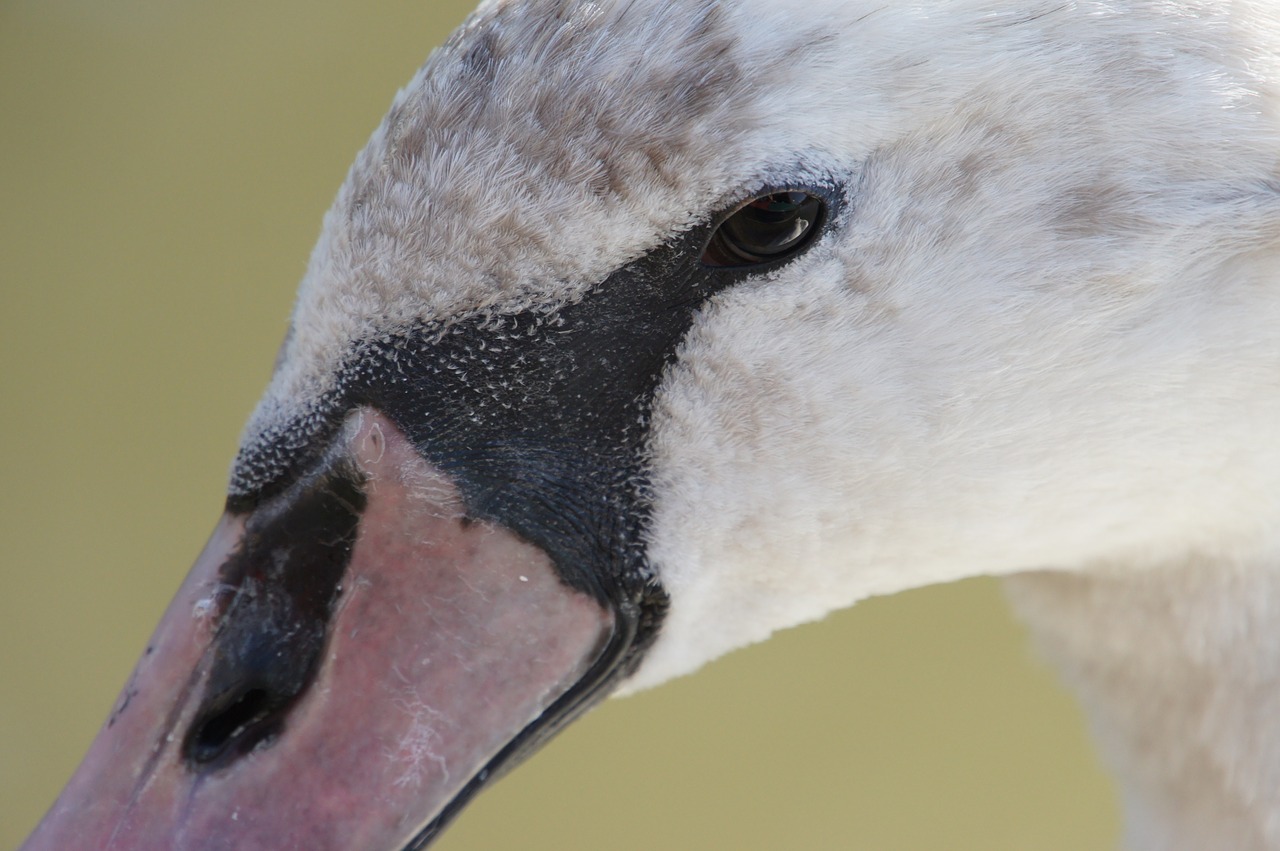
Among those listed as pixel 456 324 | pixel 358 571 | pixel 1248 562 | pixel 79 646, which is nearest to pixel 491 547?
pixel 358 571

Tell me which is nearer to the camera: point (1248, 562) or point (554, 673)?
point (554, 673)

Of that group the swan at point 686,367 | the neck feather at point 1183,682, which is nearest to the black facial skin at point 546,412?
the swan at point 686,367

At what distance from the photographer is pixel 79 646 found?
4051 millimetres

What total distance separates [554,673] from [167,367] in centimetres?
326

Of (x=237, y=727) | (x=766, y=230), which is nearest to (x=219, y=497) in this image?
(x=237, y=727)

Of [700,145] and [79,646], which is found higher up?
[700,145]

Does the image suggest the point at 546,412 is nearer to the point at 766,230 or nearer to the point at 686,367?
the point at 686,367

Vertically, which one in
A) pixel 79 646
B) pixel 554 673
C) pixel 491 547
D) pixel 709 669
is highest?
pixel 491 547

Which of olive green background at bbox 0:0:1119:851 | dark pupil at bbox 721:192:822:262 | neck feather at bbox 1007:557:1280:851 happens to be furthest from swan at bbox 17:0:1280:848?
olive green background at bbox 0:0:1119:851

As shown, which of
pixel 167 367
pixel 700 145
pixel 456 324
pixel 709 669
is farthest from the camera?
pixel 167 367

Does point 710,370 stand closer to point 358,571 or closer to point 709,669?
point 358,571

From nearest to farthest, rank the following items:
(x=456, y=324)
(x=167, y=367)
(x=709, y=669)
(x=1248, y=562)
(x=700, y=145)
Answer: (x=700, y=145) < (x=456, y=324) < (x=1248, y=562) < (x=709, y=669) < (x=167, y=367)

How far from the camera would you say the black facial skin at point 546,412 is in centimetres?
146

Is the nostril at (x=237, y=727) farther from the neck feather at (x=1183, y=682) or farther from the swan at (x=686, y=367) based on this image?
the neck feather at (x=1183, y=682)
